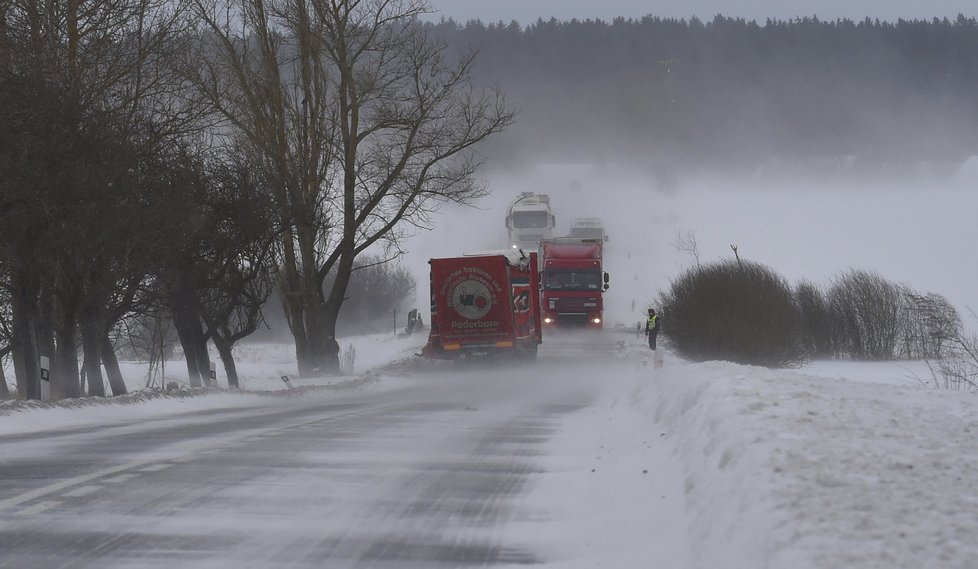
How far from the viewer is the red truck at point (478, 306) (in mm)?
32969

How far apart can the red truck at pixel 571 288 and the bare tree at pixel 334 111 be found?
1689cm

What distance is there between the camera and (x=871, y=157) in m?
166

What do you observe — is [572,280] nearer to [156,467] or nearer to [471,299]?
[471,299]

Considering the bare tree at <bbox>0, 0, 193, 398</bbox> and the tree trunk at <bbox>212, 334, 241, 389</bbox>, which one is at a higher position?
the bare tree at <bbox>0, 0, 193, 398</bbox>

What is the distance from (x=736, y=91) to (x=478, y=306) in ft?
495

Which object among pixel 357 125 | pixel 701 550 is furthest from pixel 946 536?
pixel 357 125

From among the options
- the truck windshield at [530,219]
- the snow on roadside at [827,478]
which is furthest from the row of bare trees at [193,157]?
the truck windshield at [530,219]

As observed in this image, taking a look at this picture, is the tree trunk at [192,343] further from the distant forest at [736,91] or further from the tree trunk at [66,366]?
the distant forest at [736,91]

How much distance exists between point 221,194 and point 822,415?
2234cm

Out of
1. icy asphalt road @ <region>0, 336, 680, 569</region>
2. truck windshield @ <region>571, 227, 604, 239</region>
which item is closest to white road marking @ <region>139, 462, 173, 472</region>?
icy asphalt road @ <region>0, 336, 680, 569</region>

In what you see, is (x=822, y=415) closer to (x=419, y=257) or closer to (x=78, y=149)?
(x=78, y=149)

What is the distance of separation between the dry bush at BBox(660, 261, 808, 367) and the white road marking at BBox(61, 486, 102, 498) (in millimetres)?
29737

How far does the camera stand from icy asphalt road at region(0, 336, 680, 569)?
609cm

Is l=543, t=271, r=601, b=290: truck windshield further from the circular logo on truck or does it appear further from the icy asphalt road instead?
the icy asphalt road
